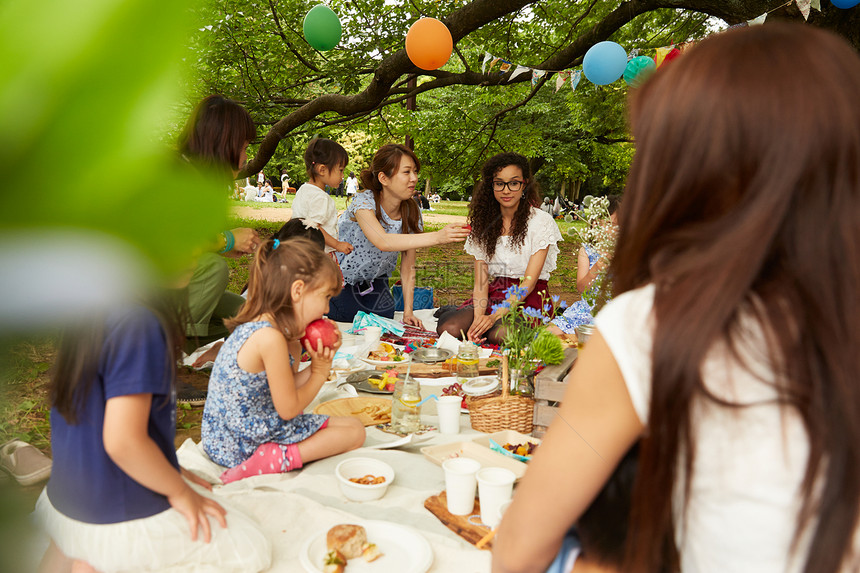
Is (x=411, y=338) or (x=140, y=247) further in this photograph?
(x=411, y=338)

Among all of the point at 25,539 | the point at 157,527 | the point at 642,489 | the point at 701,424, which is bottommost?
the point at 157,527

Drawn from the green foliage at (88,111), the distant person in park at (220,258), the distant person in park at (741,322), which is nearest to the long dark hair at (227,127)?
the distant person in park at (220,258)

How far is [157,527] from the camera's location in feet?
5.24

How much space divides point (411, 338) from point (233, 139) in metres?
1.97

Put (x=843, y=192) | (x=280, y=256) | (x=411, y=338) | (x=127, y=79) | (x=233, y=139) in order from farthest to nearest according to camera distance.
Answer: (x=411, y=338), (x=233, y=139), (x=280, y=256), (x=843, y=192), (x=127, y=79)

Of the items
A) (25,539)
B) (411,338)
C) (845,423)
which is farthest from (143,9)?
(411,338)

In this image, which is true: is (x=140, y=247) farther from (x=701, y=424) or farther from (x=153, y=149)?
(x=701, y=424)

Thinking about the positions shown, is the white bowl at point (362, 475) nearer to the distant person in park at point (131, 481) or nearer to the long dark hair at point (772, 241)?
the distant person in park at point (131, 481)

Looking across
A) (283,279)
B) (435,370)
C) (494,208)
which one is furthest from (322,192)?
(283,279)

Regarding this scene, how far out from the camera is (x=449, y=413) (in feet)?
9.12

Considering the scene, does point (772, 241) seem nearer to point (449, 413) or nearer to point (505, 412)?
point (505, 412)

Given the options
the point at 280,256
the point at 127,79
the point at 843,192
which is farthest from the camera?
the point at 280,256

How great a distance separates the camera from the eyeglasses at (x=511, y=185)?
4.45 metres

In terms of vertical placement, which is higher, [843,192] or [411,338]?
[843,192]
